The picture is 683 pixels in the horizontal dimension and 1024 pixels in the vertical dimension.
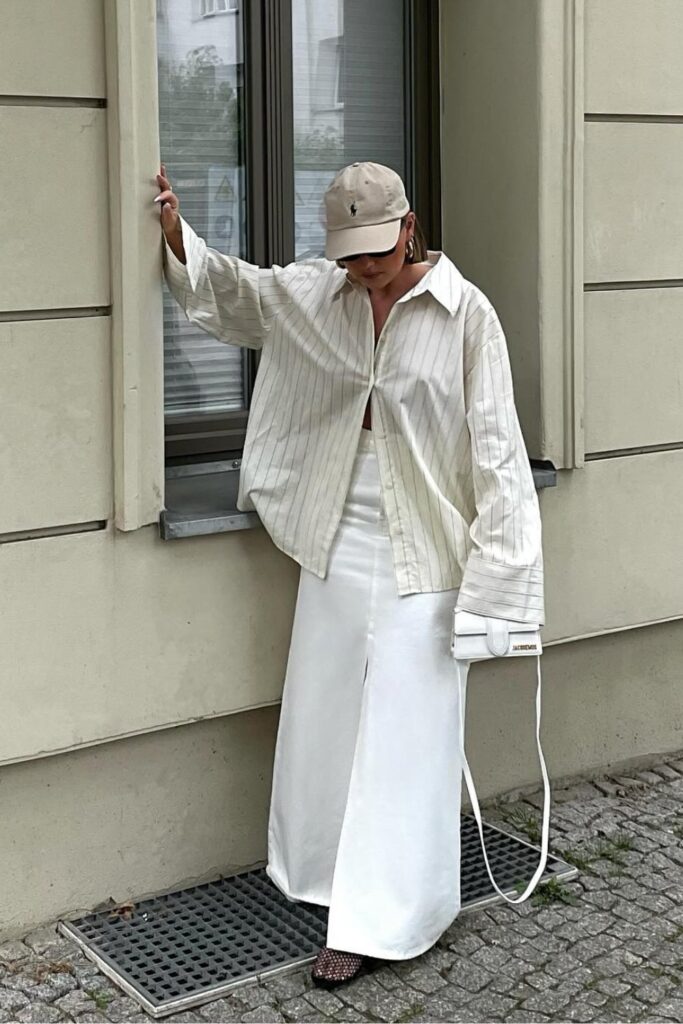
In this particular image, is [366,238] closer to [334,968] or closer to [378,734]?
[378,734]

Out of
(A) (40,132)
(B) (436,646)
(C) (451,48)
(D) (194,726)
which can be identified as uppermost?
(C) (451,48)

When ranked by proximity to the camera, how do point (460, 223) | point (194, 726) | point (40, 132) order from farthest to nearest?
1. point (460, 223)
2. point (194, 726)
3. point (40, 132)

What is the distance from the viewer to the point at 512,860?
16.2ft

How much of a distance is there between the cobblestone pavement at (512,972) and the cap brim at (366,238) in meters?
1.95

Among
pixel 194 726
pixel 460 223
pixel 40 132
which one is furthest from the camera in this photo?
pixel 460 223

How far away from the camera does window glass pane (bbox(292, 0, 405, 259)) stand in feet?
17.2

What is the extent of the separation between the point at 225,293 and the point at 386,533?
844 mm

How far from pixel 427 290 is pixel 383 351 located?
0.68 feet

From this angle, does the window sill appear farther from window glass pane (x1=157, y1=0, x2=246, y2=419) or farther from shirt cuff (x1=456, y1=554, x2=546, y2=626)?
shirt cuff (x1=456, y1=554, x2=546, y2=626)

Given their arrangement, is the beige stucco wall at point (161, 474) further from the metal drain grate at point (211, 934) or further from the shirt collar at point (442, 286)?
the shirt collar at point (442, 286)

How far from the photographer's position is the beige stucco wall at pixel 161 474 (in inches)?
163

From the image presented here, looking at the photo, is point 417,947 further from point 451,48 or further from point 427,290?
point 451,48

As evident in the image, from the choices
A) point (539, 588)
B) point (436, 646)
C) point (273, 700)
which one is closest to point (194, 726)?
point (273, 700)

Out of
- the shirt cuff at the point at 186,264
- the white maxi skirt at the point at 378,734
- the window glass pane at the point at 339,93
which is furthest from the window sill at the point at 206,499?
the window glass pane at the point at 339,93
